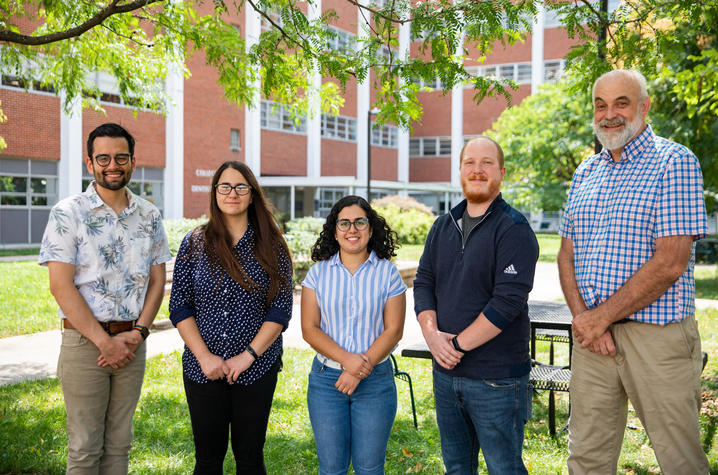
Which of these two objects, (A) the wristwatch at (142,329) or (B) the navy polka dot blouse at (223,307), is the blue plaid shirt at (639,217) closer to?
(B) the navy polka dot blouse at (223,307)

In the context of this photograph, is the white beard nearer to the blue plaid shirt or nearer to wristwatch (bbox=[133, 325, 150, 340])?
the blue plaid shirt

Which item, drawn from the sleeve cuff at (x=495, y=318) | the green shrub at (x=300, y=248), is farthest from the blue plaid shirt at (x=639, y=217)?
the green shrub at (x=300, y=248)

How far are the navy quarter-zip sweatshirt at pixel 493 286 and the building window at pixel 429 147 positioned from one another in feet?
131

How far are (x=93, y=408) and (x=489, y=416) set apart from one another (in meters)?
2.11

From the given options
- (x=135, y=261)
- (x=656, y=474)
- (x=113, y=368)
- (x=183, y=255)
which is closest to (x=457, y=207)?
(x=183, y=255)

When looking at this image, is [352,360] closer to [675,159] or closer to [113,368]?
[113,368]

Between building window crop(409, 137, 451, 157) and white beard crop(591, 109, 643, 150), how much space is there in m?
39.9

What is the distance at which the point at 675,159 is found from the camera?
3.11 m

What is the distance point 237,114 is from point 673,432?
2958cm

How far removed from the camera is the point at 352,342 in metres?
3.37

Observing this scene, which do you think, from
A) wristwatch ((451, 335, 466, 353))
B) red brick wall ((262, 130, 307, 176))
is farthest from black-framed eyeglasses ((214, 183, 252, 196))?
red brick wall ((262, 130, 307, 176))

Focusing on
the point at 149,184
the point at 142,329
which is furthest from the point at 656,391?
the point at 149,184

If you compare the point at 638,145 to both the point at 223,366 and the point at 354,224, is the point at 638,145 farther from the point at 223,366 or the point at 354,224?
the point at 223,366

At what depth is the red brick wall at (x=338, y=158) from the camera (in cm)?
3622
